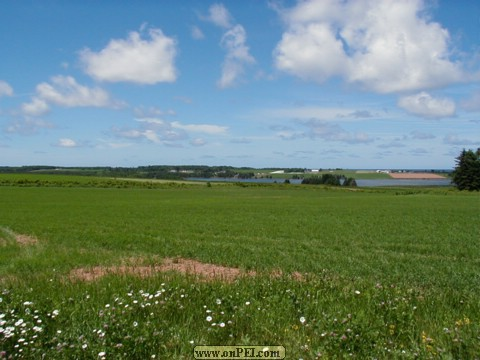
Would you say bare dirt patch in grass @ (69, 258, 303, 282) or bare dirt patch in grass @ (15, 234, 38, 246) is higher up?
bare dirt patch in grass @ (69, 258, 303, 282)

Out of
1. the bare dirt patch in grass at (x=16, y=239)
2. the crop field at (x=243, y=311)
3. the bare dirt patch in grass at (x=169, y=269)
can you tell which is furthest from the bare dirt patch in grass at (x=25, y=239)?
the bare dirt patch in grass at (x=169, y=269)

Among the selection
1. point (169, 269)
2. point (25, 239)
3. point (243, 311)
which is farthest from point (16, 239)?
point (243, 311)

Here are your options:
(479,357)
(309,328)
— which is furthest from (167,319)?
(479,357)

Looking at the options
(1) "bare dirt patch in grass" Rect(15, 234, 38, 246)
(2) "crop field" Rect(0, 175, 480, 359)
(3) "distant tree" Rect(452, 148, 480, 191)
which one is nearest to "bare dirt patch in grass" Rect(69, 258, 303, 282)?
(2) "crop field" Rect(0, 175, 480, 359)

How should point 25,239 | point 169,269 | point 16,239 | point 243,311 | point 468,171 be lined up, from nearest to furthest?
point 243,311, point 169,269, point 25,239, point 16,239, point 468,171

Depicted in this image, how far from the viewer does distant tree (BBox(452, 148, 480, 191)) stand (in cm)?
11175

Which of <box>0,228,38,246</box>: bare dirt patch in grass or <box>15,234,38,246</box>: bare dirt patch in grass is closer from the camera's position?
<box>15,234,38,246</box>: bare dirt patch in grass

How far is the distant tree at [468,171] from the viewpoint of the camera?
112 meters

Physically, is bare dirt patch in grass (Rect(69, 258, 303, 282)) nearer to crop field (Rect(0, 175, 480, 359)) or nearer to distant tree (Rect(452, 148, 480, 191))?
crop field (Rect(0, 175, 480, 359))

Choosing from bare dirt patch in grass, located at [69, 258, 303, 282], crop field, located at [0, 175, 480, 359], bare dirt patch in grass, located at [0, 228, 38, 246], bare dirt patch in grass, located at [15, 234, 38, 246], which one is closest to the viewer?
crop field, located at [0, 175, 480, 359]

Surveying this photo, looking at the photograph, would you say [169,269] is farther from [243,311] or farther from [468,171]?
[468,171]

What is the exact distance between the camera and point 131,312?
5.97m

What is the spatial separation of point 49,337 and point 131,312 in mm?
1236

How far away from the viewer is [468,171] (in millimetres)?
112812
